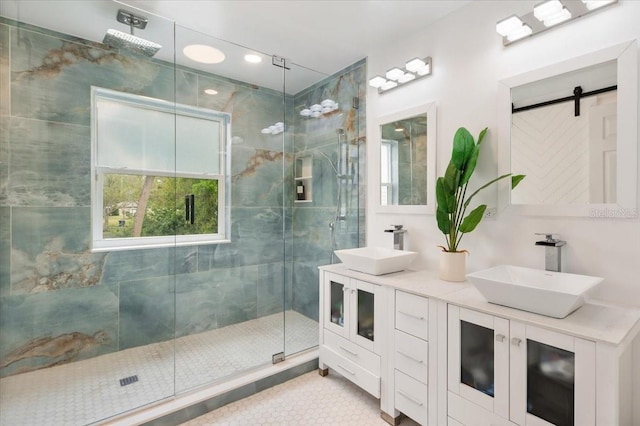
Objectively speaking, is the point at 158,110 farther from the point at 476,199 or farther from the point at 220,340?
the point at 476,199

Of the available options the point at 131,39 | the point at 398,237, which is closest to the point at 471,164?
the point at 398,237

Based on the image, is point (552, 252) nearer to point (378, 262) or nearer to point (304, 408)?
point (378, 262)

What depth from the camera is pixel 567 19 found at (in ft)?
5.26

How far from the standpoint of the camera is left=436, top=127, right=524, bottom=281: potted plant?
1.85 metres

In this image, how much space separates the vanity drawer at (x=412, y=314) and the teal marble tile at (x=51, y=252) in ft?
7.64

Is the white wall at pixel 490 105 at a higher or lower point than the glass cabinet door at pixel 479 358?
higher

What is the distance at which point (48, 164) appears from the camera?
87.7 inches

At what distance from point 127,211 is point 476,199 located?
264cm

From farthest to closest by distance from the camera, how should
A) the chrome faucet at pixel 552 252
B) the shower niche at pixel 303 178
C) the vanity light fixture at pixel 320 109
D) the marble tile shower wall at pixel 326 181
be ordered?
the shower niche at pixel 303 178, the vanity light fixture at pixel 320 109, the marble tile shower wall at pixel 326 181, the chrome faucet at pixel 552 252

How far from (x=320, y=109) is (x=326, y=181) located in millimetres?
729

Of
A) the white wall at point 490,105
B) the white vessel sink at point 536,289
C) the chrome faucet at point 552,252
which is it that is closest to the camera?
the white vessel sink at point 536,289

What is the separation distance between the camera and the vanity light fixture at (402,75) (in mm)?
2254

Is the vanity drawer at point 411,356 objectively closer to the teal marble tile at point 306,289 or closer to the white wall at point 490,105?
the white wall at point 490,105

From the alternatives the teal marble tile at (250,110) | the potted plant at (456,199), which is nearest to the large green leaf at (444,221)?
the potted plant at (456,199)
